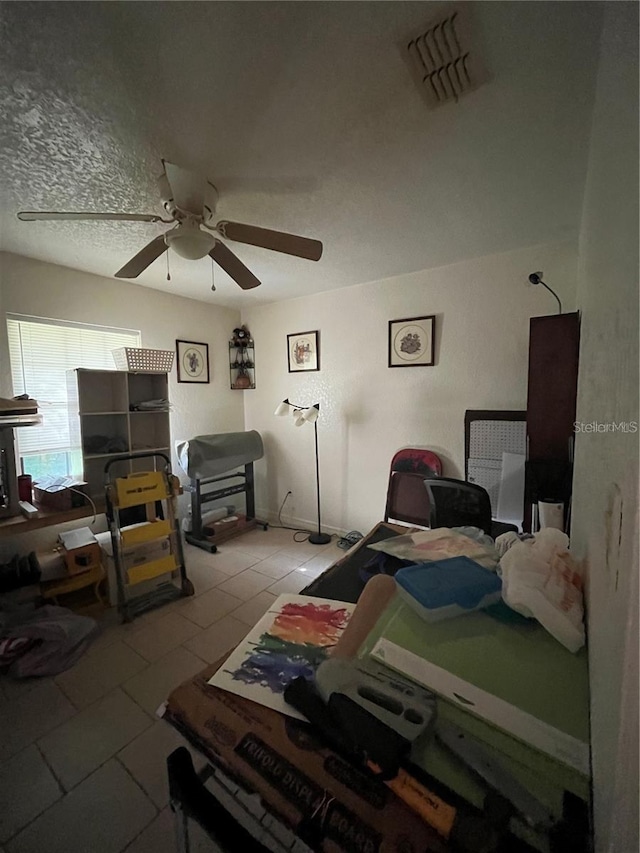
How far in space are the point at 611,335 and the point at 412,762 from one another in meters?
0.82

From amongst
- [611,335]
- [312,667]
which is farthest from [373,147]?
[312,667]

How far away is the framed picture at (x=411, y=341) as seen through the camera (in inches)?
108

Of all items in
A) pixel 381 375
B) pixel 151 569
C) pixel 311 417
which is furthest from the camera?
pixel 311 417

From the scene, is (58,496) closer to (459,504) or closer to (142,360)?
(142,360)

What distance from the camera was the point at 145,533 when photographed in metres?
2.30

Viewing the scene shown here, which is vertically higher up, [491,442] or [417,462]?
[491,442]

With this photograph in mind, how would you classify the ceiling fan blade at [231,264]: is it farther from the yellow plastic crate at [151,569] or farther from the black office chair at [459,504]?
the yellow plastic crate at [151,569]

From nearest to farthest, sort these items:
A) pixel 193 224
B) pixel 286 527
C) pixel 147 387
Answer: pixel 193 224
pixel 147 387
pixel 286 527

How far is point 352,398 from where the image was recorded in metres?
3.22

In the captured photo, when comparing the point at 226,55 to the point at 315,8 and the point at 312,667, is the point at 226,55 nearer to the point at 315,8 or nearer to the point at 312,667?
the point at 315,8

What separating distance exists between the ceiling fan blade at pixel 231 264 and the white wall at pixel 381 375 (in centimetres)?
141

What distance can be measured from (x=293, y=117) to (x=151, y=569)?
2.64 meters

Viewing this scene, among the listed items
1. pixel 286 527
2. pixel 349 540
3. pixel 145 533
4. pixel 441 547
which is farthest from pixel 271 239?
pixel 286 527

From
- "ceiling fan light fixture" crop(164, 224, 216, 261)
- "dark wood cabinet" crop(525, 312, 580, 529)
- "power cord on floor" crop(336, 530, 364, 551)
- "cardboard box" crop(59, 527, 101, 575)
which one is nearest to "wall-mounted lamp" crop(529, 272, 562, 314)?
"dark wood cabinet" crop(525, 312, 580, 529)
